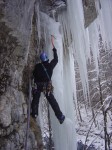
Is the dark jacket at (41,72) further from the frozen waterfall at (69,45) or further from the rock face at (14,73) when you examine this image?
the frozen waterfall at (69,45)

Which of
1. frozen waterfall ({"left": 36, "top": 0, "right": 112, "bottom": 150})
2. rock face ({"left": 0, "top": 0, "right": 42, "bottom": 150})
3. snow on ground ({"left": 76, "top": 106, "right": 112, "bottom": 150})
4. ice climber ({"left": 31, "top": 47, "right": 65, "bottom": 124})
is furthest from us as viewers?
snow on ground ({"left": 76, "top": 106, "right": 112, "bottom": 150})

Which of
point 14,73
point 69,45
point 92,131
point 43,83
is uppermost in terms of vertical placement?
point 69,45

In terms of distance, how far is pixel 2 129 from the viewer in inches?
170

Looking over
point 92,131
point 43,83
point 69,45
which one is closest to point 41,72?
point 43,83

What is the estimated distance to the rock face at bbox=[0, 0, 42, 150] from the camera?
4.42 m

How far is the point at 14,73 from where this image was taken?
4832 millimetres

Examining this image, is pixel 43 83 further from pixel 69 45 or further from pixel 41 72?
pixel 69 45

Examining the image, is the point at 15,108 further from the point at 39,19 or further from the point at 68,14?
the point at 68,14

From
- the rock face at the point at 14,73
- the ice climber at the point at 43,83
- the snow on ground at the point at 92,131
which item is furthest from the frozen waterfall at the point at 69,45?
the snow on ground at the point at 92,131

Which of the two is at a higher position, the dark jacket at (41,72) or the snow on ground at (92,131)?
the dark jacket at (41,72)

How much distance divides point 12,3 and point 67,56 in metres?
2.75

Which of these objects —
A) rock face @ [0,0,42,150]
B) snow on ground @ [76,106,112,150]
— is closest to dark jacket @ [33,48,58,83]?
rock face @ [0,0,42,150]

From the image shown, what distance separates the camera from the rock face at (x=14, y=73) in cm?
442

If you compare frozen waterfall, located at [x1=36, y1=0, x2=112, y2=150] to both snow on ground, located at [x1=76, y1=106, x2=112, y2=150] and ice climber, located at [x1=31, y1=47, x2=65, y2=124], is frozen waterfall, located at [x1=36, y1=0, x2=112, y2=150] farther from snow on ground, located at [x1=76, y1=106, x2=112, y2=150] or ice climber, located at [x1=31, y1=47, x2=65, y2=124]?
snow on ground, located at [x1=76, y1=106, x2=112, y2=150]
